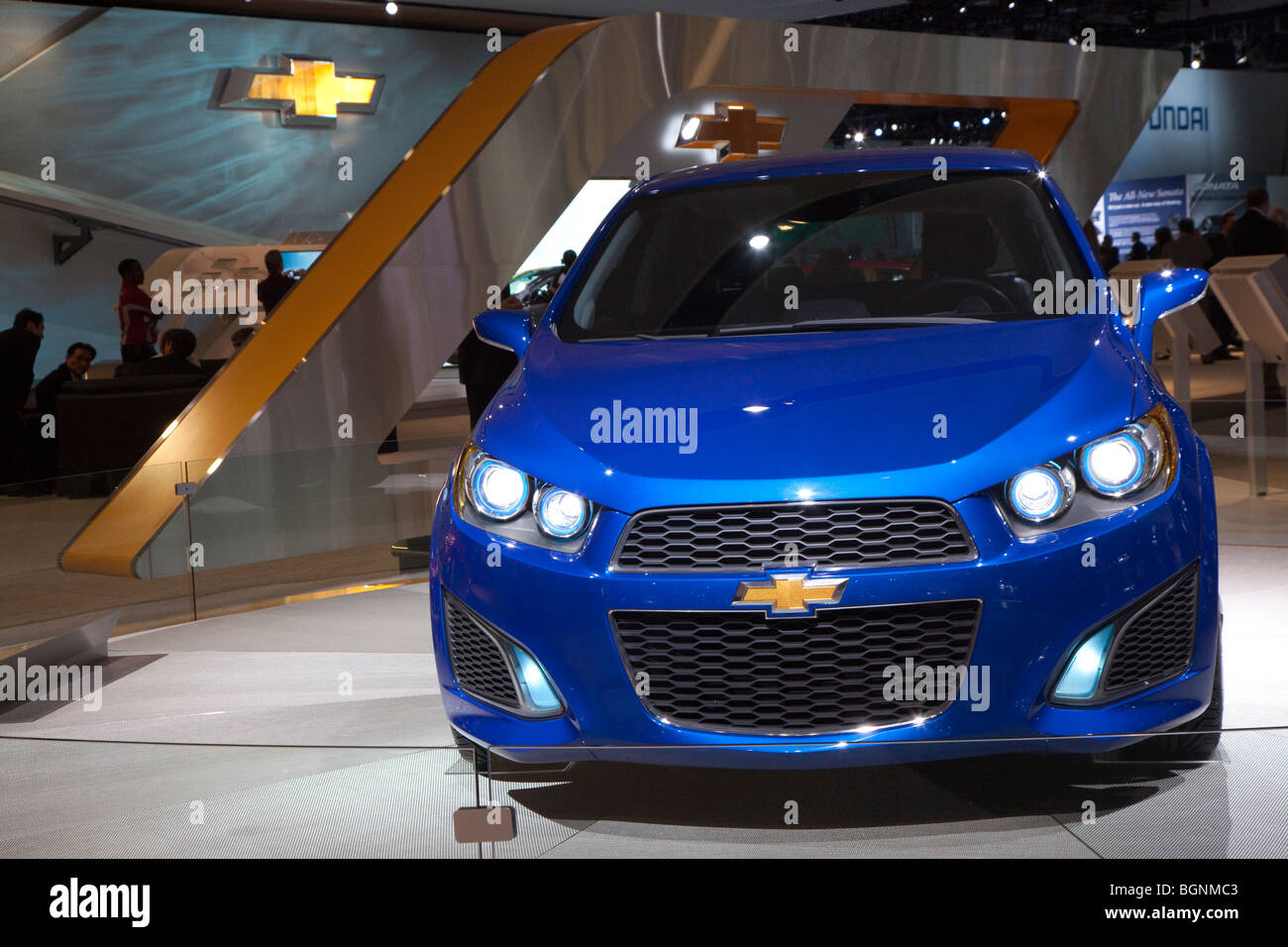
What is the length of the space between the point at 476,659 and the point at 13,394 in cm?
1017

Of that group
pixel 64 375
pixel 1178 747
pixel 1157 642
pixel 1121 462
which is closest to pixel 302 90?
pixel 64 375

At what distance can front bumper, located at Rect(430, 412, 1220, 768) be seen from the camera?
8.12 feet

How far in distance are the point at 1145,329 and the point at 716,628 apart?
1.94 m

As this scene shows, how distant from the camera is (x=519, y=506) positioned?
9.30 feet

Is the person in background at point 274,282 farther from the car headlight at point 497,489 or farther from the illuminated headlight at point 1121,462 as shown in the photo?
the illuminated headlight at point 1121,462

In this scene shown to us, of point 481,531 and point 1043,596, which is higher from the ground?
Result: point 481,531

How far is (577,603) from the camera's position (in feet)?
8.59

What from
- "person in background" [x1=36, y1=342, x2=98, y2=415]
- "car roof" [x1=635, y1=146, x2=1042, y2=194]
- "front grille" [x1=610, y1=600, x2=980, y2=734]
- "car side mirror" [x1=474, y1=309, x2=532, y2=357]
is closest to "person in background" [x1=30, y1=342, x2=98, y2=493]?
"person in background" [x1=36, y1=342, x2=98, y2=415]

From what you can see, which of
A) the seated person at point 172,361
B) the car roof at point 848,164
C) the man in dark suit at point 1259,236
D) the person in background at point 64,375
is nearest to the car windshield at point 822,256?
the car roof at point 848,164

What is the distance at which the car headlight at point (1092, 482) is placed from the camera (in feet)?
8.43
